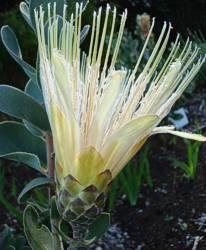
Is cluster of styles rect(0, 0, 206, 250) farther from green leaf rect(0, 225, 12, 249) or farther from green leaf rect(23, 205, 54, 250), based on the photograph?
green leaf rect(0, 225, 12, 249)

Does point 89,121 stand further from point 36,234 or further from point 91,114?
point 36,234

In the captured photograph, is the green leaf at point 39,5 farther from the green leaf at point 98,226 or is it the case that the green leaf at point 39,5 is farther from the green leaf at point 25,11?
the green leaf at point 98,226

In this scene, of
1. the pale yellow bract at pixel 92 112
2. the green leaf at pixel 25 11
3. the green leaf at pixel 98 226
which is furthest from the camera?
the green leaf at pixel 25 11

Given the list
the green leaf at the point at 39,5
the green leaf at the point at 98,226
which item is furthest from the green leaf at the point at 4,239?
the green leaf at the point at 39,5

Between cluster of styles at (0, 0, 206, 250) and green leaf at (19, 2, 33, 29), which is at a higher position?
green leaf at (19, 2, 33, 29)

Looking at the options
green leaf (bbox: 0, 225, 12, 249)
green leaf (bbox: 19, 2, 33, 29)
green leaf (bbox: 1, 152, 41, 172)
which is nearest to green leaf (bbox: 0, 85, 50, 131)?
green leaf (bbox: 1, 152, 41, 172)

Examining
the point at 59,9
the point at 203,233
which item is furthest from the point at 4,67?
the point at 59,9

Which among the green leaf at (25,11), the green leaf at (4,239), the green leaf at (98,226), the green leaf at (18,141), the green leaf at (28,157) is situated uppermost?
the green leaf at (25,11)
